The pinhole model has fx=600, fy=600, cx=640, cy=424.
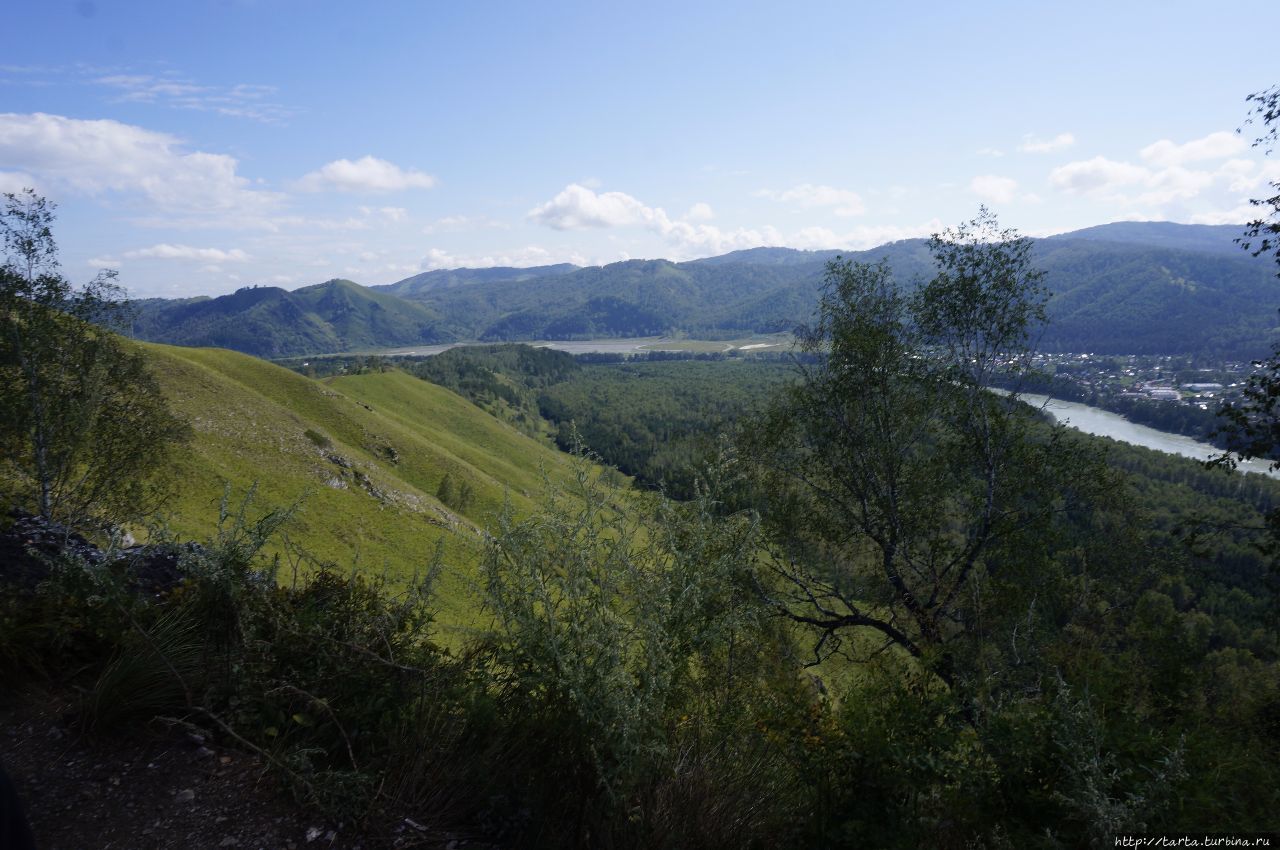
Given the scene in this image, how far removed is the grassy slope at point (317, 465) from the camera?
43875mm

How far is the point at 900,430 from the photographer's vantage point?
13930mm

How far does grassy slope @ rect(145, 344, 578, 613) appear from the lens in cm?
4388

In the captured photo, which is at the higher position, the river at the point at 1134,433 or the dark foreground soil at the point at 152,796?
the dark foreground soil at the point at 152,796

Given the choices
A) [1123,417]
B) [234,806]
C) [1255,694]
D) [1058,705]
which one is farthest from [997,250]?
[1123,417]

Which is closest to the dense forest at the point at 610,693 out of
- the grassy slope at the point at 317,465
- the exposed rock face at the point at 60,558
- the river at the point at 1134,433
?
the exposed rock face at the point at 60,558

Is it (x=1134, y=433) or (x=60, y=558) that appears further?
(x=1134, y=433)

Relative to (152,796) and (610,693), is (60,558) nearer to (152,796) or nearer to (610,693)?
(152,796)

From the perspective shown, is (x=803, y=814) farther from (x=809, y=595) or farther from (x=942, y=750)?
(x=809, y=595)

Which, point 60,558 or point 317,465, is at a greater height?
point 60,558

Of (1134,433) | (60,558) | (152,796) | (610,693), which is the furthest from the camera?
(1134,433)

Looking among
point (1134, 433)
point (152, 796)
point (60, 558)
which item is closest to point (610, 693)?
point (152, 796)

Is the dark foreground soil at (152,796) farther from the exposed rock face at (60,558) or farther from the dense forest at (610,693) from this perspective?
the exposed rock face at (60,558)

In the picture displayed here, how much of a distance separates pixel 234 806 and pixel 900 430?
1341 centimetres

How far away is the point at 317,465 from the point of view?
57.5 m
